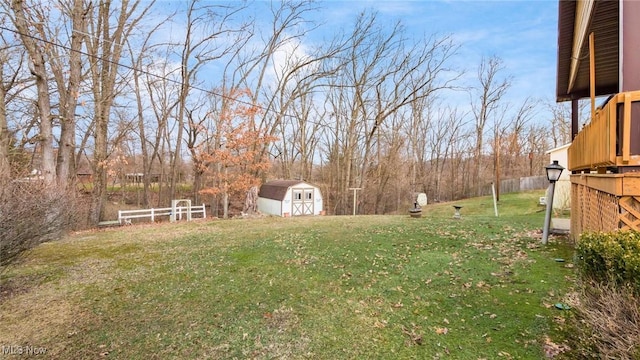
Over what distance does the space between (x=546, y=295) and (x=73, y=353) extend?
15.9 ft

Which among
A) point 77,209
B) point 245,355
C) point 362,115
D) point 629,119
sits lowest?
point 245,355

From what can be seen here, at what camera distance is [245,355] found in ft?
9.11

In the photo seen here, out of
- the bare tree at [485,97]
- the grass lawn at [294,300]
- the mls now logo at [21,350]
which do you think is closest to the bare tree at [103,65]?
the grass lawn at [294,300]

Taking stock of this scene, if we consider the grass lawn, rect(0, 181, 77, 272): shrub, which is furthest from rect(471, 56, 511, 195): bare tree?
rect(0, 181, 77, 272): shrub

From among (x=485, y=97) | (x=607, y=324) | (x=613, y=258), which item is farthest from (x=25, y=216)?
(x=485, y=97)

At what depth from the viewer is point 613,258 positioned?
2.38m

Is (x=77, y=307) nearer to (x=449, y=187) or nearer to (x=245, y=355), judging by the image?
(x=245, y=355)

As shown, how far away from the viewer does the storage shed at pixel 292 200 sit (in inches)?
659

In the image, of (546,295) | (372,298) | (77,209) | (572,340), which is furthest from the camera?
(77,209)

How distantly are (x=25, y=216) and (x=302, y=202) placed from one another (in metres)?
13.5

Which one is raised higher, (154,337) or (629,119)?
(629,119)

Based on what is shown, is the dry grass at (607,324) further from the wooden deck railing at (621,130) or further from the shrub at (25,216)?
the shrub at (25,216)

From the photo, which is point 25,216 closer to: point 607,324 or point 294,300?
point 294,300

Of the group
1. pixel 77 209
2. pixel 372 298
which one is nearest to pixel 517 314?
pixel 372 298
